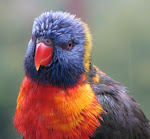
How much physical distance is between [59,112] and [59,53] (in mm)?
302

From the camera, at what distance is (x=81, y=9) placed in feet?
6.64

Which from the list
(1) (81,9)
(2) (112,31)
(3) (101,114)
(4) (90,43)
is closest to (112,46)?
(2) (112,31)

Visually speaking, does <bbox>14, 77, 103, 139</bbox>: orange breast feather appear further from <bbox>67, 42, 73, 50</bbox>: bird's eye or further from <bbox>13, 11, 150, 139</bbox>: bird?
<bbox>67, 42, 73, 50</bbox>: bird's eye

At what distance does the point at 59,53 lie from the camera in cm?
123

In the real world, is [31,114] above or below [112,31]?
below

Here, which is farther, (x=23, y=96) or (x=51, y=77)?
(x=23, y=96)

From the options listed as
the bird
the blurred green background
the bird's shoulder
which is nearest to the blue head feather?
the bird

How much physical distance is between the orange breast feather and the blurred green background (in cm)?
81

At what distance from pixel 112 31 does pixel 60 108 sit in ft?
3.63

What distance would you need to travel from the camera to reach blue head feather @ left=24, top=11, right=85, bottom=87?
4.01ft

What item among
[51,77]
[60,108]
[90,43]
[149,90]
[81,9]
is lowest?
[149,90]

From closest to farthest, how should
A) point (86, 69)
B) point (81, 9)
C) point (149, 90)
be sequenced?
point (86, 69) → point (81, 9) → point (149, 90)

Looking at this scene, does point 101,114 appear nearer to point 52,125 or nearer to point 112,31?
point 52,125

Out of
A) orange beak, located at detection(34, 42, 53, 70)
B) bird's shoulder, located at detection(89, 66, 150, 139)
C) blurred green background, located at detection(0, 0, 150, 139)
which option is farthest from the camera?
blurred green background, located at detection(0, 0, 150, 139)
